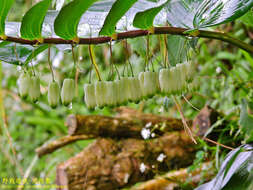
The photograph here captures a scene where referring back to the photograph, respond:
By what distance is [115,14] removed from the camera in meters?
0.82

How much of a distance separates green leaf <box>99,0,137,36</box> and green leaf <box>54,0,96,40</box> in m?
0.07

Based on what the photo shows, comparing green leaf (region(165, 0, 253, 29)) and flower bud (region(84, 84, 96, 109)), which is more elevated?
green leaf (region(165, 0, 253, 29))

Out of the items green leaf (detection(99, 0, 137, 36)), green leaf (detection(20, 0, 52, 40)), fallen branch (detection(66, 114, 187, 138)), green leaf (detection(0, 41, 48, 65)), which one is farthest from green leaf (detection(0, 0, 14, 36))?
fallen branch (detection(66, 114, 187, 138))

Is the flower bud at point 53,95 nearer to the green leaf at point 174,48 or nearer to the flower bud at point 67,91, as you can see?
the flower bud at point 67,91

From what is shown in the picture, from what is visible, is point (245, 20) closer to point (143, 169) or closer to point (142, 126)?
point (143, 169)

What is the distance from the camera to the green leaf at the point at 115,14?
2.56 ft

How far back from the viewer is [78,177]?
166 centimetres

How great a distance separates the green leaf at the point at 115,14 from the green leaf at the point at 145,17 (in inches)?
1.6

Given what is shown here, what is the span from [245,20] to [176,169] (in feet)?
3.38

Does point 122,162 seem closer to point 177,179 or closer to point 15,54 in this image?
point 177,179

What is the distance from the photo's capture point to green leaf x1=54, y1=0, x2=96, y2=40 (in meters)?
0.76

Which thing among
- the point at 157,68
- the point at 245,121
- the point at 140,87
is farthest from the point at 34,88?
the point at 157,68

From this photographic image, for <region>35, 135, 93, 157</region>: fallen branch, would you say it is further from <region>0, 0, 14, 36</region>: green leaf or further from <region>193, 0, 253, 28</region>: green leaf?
<region>193, 0, 253, 28</region>: green leaf

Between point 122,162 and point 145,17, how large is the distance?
3.64ft
